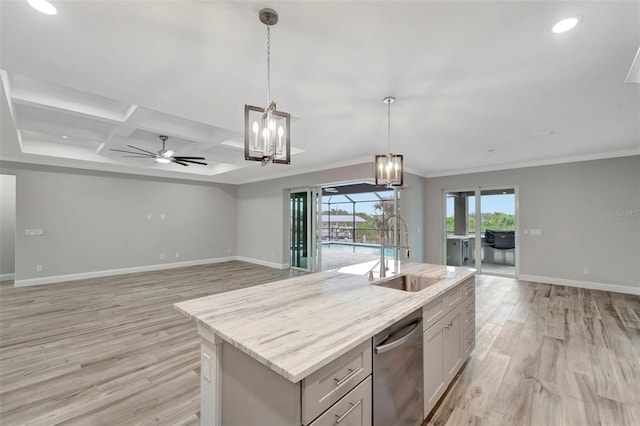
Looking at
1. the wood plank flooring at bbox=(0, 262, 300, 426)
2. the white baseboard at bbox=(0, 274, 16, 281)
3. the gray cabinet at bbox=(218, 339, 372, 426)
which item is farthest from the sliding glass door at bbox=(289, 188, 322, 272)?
the white baseboard at bbox=(0, 274, 16, 281)

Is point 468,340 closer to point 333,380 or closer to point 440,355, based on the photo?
point 440,355

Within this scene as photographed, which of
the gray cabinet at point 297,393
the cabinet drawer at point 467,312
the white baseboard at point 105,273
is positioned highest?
the gray cabinet at point 297,393

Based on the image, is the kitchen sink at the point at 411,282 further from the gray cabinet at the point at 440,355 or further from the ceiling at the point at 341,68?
the ceiling at the point at 341,68

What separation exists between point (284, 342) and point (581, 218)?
6813mm

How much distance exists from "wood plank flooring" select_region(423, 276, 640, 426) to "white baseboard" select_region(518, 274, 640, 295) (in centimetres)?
84

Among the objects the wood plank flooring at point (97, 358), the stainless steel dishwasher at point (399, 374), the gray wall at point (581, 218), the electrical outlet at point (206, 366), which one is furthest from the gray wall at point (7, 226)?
the gray wall at point (581, 218)

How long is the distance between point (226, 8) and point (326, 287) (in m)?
2.00

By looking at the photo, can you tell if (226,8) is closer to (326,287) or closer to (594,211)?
(326,287)

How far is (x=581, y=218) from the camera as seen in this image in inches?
204

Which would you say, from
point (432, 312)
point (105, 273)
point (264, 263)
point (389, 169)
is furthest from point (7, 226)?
point (432, 312)

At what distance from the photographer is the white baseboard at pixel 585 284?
4.73 metres

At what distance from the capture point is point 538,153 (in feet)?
16.7

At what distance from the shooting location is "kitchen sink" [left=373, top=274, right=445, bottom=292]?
2.30 meters

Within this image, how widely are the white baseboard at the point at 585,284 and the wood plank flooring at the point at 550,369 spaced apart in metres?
0.84
